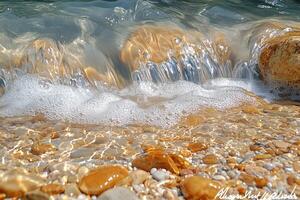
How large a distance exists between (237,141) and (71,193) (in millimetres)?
1523

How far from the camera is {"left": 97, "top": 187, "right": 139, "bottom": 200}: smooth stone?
2348 mm

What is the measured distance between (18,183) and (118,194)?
0.67 metres

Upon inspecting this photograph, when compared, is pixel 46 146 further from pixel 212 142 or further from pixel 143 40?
pixel 143 40

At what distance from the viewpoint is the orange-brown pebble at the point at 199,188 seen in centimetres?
240

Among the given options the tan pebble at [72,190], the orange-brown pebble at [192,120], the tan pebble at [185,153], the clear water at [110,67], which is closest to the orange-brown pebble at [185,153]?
the tan pebble at [185,153]

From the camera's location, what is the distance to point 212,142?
3232mm

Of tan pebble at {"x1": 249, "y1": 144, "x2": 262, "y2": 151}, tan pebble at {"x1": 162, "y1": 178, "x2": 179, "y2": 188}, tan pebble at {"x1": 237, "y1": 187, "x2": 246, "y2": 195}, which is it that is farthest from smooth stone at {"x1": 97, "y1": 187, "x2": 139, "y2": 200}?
tan pebble at {"x1": 249, "y1": 144, "x2": 262, "y2": 151}

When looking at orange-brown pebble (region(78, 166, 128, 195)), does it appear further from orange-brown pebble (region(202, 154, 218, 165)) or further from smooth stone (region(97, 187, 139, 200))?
orange-brown pebble (region(202, 154, 218, 165))

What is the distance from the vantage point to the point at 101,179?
252 cm

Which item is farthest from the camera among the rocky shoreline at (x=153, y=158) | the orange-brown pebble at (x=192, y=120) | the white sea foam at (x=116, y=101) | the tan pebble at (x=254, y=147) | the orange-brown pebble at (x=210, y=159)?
the white sea foam at (x=116, y=101)

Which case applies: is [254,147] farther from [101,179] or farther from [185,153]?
[101,179]

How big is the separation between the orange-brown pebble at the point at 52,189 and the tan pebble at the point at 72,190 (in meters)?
0.03

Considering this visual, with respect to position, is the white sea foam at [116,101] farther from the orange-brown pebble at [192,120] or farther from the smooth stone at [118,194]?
the smooth stone at [118,194]

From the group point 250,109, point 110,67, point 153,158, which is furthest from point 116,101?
point 153,158
